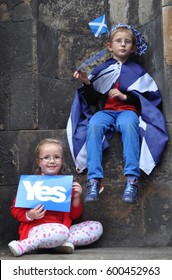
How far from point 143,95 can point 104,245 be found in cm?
115

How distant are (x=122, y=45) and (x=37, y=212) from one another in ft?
5.16

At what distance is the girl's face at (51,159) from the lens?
13.6 feet

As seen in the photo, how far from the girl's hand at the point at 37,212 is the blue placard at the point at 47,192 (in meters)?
0.03

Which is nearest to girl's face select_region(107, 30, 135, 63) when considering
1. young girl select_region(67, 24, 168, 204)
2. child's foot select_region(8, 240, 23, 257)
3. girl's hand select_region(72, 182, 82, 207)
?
young girl select_region(67, 24, 168, 204)

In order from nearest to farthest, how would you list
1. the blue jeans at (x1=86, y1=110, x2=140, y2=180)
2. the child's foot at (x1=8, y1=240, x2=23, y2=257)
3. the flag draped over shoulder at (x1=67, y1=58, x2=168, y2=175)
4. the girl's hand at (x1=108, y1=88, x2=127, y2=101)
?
the child's foot at (x1=8, y1=240, x2=23, y2=257)
the blue jeans at (x1=86, y1=110, x2=140, y2=180)
the flag draped over shoulder at (x1=67, y1=58, x2=168, y2=175)
the girl's hand at (x1=108, y1=88, x2=127, y2=101)

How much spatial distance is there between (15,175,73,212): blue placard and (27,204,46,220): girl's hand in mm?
30

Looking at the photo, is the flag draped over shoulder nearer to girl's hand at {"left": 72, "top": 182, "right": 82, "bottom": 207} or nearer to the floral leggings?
girl's hand at {"left": 72, "top": 182, "right": 82, "bottom": 207}

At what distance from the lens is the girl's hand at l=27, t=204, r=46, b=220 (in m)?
3.95

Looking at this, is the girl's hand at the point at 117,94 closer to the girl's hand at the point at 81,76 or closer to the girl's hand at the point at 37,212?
the girl's hand at the point at 81,76

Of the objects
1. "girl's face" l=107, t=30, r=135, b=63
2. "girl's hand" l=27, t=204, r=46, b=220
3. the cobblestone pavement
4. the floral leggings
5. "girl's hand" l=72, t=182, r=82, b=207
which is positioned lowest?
the cobblestone pavement

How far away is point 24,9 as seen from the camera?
4945 millimetres

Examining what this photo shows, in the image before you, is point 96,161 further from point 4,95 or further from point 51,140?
point 4,95

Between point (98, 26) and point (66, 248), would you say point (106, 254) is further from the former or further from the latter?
point (98, 26)

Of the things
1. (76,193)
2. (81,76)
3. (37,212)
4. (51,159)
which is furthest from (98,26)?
(37,212)
